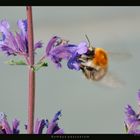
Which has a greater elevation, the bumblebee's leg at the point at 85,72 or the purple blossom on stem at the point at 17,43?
the purple blossom on stem at the point at 17,43

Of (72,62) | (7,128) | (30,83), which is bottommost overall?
Answer: (7,128)

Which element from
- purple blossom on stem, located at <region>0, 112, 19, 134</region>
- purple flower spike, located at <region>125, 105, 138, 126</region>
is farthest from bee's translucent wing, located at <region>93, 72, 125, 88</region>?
purple blossom on stem, located at <region>0, 112, 19, 134</region>

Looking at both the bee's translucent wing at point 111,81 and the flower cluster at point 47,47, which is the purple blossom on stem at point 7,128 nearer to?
the flower cluster at point 47,47

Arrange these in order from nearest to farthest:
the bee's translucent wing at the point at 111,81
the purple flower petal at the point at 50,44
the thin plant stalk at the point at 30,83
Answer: the thin plant stalk at the point at 30,83 → the purple flower petal at the point at 50,44 → the bee's translucent wing at the point at 111,81

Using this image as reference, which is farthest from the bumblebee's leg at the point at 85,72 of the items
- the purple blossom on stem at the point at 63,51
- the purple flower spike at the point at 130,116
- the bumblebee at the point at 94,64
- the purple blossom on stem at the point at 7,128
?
the purple blossom on stem at the point at 7,128

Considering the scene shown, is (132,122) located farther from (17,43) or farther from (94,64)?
(94,64)

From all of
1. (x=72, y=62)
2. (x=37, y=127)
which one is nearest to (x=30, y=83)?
(x=37, y=127)

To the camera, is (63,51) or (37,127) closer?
(37,127)
